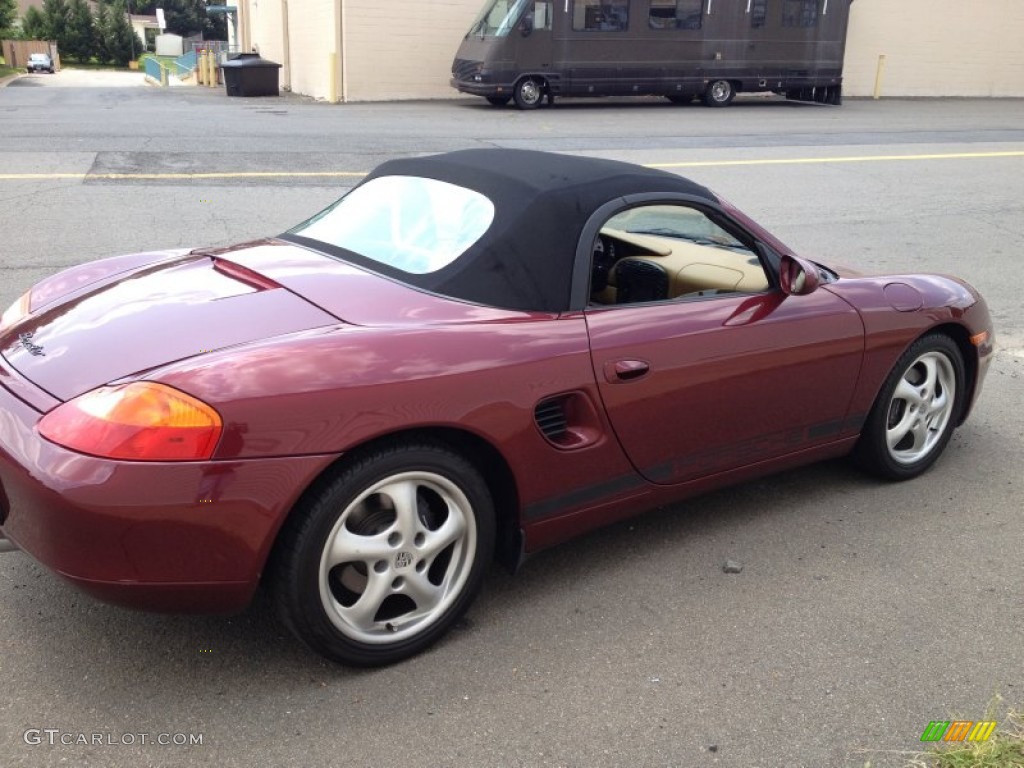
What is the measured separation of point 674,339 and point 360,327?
1.10 metres

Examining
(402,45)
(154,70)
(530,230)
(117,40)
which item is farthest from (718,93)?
(117,40)

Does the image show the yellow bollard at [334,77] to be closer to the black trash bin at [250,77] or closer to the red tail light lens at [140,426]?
the black trash bin at [250,77]

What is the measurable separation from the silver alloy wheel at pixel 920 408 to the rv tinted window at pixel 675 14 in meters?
18.6

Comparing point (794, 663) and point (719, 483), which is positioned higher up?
point (719, 483)

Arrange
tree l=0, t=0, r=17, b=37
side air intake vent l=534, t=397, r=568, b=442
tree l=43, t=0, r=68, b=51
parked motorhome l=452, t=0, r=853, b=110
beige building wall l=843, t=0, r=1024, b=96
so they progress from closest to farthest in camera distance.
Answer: side air intake vent l=534, t=397, r=568, b=442
parked motorhome l=452, t=0, r=853, b=110
beige building wall l=843, t=0, r=1024, b=96
tree l=0, t=0, r=17, b=37
tree l=43, t=0, r=68, b=51

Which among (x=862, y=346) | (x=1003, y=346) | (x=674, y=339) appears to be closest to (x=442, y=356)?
(x=674, y=339)

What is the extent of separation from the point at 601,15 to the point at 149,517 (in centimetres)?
2030

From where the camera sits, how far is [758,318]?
11.7ft

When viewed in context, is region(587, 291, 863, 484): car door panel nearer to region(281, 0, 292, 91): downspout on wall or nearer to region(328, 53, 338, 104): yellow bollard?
region(328, 53, 338, 104): yellow bollard

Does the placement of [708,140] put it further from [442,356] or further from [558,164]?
[442,356]

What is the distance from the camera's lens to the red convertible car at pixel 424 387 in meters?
2.47

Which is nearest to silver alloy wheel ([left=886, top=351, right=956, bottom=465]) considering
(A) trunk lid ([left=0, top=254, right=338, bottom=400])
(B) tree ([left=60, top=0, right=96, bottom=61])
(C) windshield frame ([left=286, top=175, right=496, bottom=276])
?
(C) windshield frame ([left=286, top=175, right=496, bottom=276])

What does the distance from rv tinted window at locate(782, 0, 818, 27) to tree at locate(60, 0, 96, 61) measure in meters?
58.8

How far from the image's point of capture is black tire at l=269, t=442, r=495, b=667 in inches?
102
